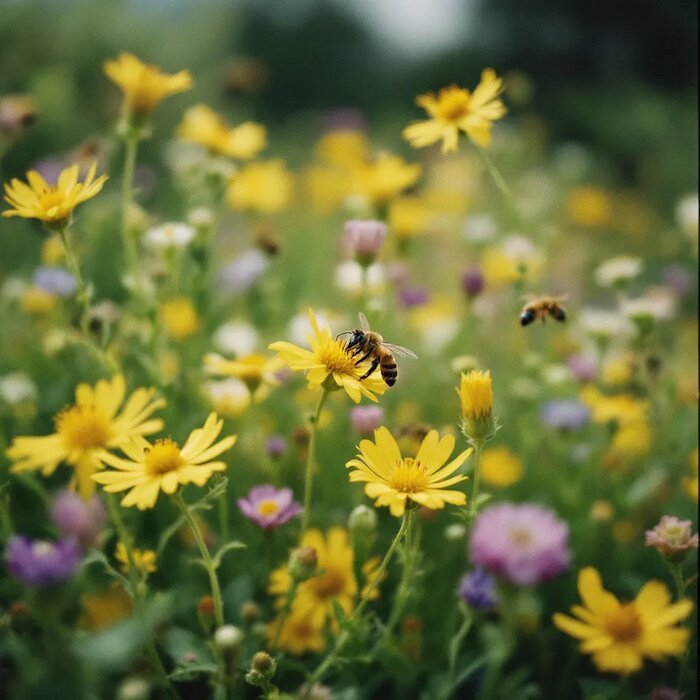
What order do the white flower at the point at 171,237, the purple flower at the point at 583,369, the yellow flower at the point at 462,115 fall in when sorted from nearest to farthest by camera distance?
1. the yellow flower at the point at 462,115
2. the white flower at the point at 171,237
3. the purple flower at the point at 583,369

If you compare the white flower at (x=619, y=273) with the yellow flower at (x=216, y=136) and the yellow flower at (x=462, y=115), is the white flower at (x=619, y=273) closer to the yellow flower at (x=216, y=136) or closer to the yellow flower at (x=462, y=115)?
the yellow flower at (x=462, y=115)

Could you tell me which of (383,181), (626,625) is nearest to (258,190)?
(383,181)

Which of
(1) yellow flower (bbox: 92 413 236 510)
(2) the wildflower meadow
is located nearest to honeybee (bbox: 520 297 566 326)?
(2) the wildflower meadow

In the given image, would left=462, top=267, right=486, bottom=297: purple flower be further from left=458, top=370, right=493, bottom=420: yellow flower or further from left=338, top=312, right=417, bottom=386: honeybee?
left=458, top=370, right=493, bottom=420: yellow flower

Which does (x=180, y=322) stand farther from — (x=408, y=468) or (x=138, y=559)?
(x=408, y=468)

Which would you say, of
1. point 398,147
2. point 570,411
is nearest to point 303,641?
point 570,411

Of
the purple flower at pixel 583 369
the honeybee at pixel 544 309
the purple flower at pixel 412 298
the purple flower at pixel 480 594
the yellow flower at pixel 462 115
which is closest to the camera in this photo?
the purple flower at pixel 480 594

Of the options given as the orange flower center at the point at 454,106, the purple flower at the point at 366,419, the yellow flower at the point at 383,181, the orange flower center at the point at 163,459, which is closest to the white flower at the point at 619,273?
the yellow flower at the point at 383,181
